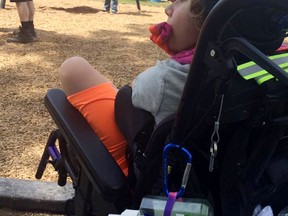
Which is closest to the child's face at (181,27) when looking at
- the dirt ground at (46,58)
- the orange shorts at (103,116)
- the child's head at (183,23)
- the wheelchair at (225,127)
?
the child's head at (183,23)

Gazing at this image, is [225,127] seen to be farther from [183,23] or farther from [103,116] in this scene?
[103,116]

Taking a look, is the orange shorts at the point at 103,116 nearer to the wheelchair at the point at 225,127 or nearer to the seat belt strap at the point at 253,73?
the wheelchair at the point at 225,127

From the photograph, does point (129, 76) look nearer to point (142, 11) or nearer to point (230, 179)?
point (230, 179)

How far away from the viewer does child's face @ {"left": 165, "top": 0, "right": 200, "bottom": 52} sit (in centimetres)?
141

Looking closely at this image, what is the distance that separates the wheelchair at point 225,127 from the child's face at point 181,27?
23 centimetres

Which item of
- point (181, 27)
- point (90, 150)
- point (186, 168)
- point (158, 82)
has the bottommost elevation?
point (90, 150)

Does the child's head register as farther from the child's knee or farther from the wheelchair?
the child's knee

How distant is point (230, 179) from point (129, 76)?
3.11 metres

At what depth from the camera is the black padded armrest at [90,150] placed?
1.50m

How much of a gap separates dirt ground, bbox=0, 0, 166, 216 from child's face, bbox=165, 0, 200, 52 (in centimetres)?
137

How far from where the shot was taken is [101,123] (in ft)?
5.59

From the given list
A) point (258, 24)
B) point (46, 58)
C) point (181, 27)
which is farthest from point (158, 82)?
point (46, 58)

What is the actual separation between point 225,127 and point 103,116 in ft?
1.89

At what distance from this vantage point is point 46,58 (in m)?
4.68
